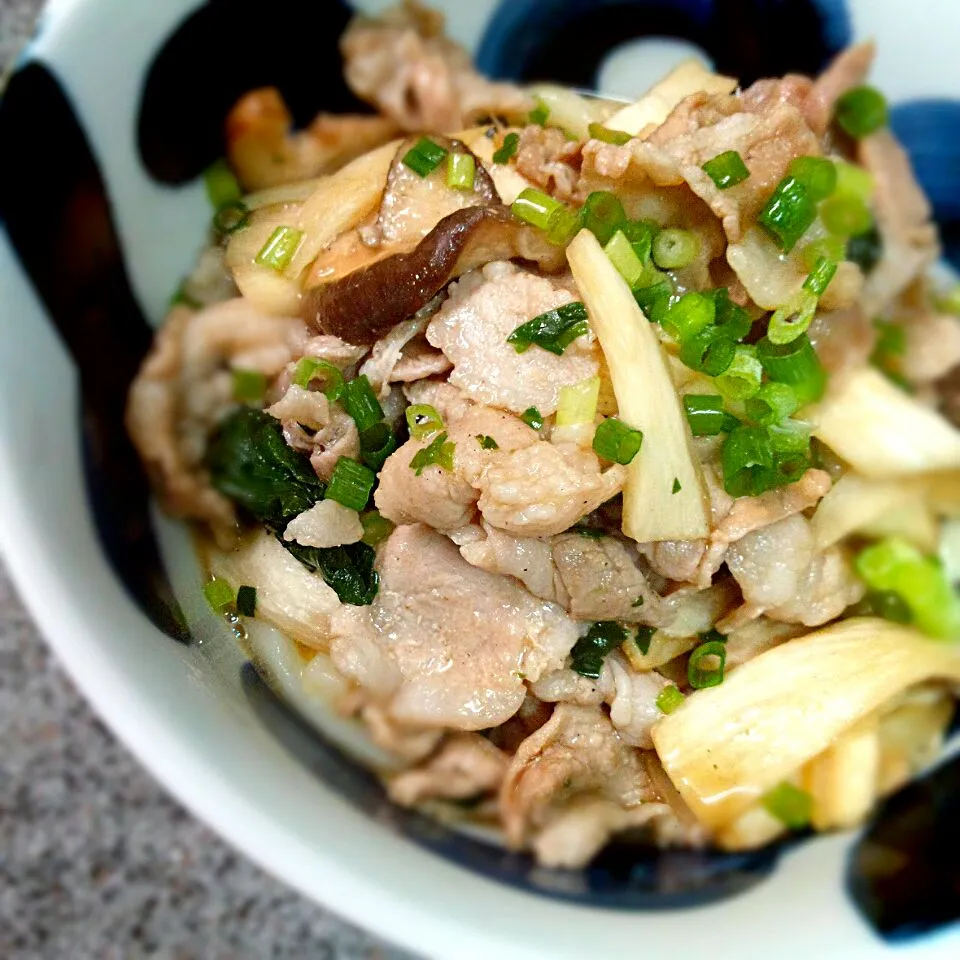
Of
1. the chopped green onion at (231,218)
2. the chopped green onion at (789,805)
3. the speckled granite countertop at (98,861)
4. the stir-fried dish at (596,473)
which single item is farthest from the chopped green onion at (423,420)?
the speckled granite countertop at (98,861)

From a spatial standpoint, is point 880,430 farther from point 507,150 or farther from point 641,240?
point 507,150

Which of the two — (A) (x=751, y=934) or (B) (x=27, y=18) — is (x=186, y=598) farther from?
(B) (x=27, y=18)

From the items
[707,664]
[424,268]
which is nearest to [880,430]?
[707,664]

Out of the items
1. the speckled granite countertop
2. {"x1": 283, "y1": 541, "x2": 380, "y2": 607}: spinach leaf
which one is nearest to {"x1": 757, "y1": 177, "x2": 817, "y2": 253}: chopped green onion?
{"x1": 283, "y1": 541, "x2": 380, "y2": 607}: spinach leaf

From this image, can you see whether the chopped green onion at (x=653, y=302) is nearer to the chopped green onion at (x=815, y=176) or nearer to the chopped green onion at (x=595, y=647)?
the chopped green onion at (x=815, y=176)

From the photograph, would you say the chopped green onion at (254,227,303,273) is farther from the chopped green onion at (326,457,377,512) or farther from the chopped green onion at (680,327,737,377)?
the chopped green onion at (680,327,737,377)
